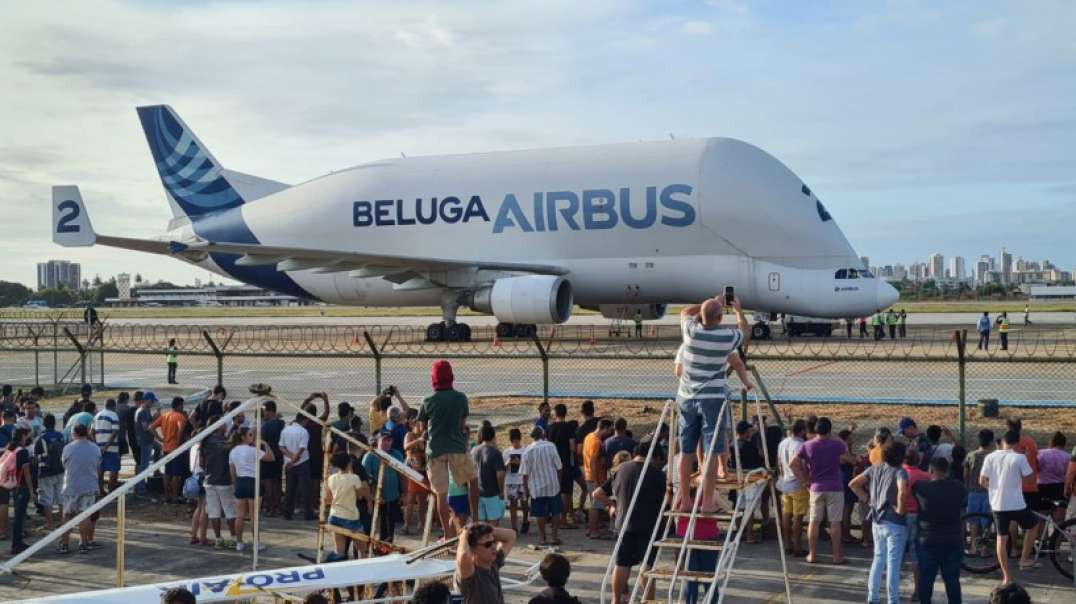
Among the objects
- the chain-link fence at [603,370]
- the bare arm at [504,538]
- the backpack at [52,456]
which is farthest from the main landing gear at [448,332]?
the bare arm at [504,538]

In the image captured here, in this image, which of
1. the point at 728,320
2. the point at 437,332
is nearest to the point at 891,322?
the point at 437,332

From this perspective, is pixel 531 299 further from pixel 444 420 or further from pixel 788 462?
pixel 444 420

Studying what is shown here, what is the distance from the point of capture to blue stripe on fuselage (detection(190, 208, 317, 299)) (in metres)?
39.6

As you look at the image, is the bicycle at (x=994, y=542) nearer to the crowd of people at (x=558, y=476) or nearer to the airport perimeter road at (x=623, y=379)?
the crowd of people at (x=558, y=476)

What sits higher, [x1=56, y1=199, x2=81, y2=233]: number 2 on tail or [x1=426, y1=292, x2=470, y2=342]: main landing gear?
[x1=56, y1=199, x2=81, y2=233]: number 2 on tail

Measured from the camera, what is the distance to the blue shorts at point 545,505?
37.8 ft

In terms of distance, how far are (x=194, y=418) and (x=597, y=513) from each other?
19.3 feet

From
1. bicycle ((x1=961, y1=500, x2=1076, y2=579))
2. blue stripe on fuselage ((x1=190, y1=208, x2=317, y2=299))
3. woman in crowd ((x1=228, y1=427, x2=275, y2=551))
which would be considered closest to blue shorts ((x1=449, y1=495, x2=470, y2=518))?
woman in crowd ((x1=228, y1=427, x2=275, y2=551))

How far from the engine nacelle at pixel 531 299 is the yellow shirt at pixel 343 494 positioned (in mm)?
21976

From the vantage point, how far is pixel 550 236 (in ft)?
111

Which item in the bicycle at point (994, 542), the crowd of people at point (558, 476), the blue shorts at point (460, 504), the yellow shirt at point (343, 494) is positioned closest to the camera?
the crowd of people at point (558, 476)

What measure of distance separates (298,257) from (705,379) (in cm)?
2662

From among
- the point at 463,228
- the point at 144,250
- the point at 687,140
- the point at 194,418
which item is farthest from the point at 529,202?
the point at 194,418

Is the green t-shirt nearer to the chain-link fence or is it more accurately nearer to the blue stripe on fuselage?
the chain-link fence
